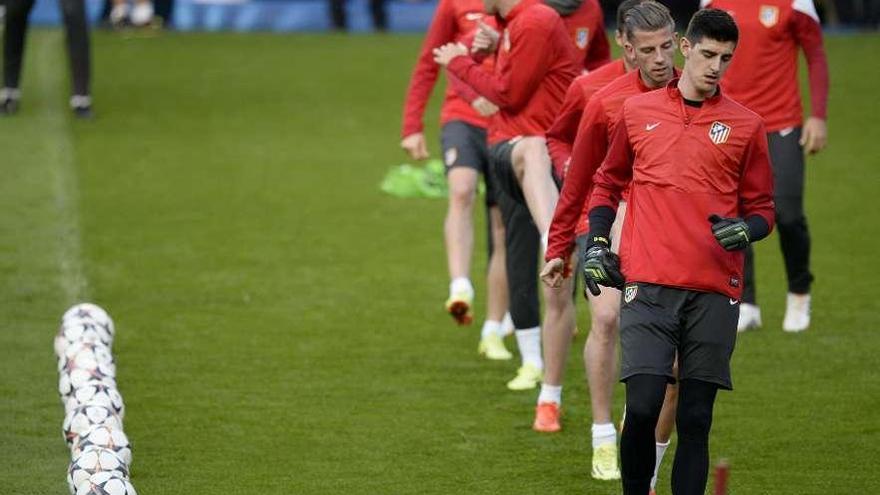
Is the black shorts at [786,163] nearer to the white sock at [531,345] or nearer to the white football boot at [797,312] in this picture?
the white football boot at [797,312]

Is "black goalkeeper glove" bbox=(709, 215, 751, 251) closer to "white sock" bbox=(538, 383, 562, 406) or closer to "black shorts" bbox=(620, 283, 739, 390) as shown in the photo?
"black shorts" bbox=(620, 283, 739, 390)

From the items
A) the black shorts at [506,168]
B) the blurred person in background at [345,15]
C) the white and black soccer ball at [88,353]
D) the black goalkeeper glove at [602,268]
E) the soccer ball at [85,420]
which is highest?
the black goalkeeper glove at [602,268]

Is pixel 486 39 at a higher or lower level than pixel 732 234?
lower

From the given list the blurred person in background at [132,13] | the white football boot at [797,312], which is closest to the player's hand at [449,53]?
the white football boot at [797,312]

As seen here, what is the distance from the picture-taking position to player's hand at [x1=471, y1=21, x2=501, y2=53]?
28.5 feet

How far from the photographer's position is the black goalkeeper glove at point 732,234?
6141 mm

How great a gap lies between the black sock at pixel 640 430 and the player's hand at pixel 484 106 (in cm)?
296

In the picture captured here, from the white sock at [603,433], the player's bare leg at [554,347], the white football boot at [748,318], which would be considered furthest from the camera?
the white football boot at [748,318]

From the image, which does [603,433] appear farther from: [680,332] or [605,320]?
[680,332]

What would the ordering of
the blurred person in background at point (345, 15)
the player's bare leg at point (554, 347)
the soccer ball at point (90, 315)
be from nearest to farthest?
the player's bare leg at point (554, 347)
the soccer ball at point (90, 315)
the blurred person in background at point (345, 15)

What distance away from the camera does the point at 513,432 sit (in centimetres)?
848

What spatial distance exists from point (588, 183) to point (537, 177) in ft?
5.79

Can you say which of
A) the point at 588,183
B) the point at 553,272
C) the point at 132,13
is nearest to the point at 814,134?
the point at 588,183

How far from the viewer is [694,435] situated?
6348 mm
